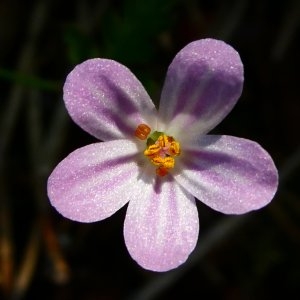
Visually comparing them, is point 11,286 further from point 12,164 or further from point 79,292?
point 12,164

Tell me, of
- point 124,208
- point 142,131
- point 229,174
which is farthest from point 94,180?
point 124,208

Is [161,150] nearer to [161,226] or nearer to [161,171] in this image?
[161,171]

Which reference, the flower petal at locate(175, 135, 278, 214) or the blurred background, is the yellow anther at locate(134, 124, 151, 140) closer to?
the flower petal at locate(175, 135, 278, 214)

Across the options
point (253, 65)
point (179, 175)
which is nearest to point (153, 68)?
point (253, 65)

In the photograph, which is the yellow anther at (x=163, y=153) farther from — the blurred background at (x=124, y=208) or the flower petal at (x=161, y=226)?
the blurred background at (x=124, y=208)

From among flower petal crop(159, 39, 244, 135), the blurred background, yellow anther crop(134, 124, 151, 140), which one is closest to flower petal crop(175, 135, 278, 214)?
flower petal crop(159, 39, 244, 135)
